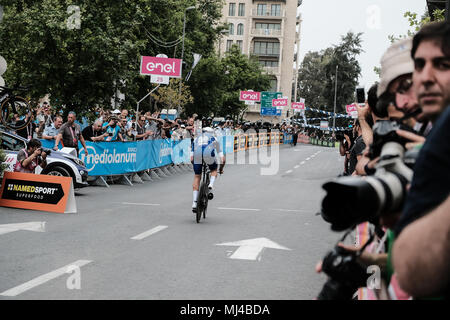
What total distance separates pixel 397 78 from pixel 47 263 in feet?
19.3

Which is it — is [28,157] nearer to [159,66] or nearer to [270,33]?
[159,66]

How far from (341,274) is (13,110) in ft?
43.6

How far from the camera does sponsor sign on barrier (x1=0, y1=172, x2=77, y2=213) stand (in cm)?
1195

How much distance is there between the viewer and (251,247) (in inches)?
352

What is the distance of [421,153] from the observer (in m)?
1.47

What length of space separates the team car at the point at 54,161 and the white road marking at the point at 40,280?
6.75 m

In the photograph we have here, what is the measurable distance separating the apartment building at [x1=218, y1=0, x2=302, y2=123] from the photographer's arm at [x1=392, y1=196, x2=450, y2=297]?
98754 mm

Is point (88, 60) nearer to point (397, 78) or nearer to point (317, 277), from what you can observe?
point (317, 277)

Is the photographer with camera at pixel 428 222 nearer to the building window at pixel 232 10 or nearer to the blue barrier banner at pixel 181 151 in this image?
the blue barrier banner at pixel 181 151

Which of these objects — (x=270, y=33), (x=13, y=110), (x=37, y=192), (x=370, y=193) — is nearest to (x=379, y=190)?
(x=370, y=193)

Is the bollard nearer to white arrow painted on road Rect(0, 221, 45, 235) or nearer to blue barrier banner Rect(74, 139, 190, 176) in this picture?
blue barrier banner Rect(74, 139, 190, 176)

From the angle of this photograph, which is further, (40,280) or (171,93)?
(171,93)

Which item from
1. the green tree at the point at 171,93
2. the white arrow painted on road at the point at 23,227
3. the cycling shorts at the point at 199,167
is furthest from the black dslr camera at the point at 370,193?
the green tree at the point at 171,93
